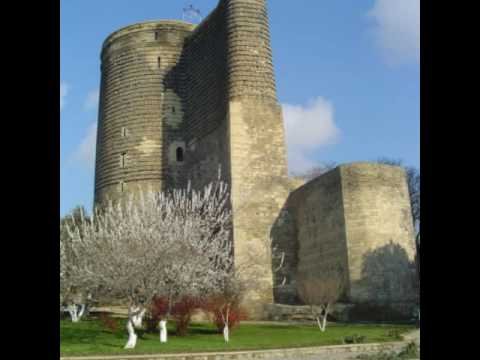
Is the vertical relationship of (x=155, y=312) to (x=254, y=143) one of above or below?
below

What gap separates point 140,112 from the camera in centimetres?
3020

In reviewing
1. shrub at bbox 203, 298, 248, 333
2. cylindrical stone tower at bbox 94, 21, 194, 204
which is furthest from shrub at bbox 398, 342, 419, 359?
cylindrical stone tower at bbox 94, 21, 194, 204

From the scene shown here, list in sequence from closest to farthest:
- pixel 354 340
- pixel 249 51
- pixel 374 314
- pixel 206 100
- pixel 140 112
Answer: pixel 354 340
pixel 374 314
pixel 249 51
pixel 206 100
pixel 140 112

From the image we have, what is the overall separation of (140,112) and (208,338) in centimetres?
1745

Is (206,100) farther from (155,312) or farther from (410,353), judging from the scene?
(410,353)

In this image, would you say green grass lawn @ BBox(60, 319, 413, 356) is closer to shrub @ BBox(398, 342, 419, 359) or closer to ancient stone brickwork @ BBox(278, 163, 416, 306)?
shrub @ BBox(398, 342, 419, 359)

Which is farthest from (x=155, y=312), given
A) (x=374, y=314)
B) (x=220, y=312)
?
(x=374, y=314)

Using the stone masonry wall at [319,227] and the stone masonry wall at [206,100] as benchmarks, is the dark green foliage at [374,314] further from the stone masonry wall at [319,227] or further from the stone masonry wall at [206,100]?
the stone masonry wall at [206,100]

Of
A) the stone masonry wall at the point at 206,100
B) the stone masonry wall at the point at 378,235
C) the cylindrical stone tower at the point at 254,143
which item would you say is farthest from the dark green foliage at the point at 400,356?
the stone masonry wall at the point at 206,100

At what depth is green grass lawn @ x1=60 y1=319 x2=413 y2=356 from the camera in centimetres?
1189

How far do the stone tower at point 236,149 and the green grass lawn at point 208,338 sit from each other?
12.5ft

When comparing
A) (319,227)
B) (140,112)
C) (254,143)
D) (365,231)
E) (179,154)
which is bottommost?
(365,231)

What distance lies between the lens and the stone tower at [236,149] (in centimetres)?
2072
